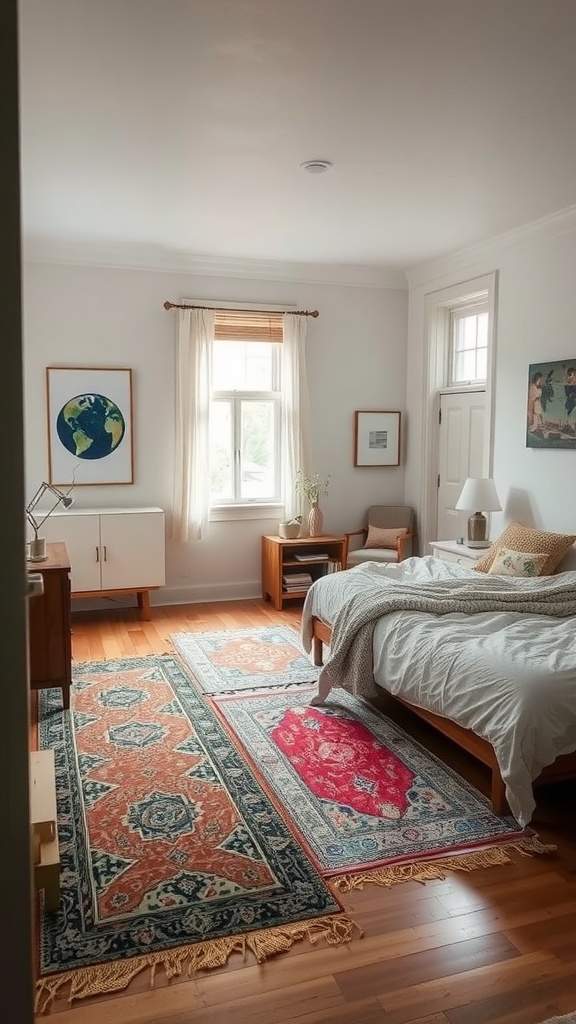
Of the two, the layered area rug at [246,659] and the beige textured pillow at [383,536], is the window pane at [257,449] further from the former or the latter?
the layered area rug at [246,659]

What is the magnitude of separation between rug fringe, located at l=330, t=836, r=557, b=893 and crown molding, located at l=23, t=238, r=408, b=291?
4.69 metres

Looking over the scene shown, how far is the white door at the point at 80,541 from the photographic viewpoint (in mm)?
5379

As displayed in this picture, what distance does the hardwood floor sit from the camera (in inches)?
74.6

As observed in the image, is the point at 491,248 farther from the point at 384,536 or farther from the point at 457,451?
the point at 384,536

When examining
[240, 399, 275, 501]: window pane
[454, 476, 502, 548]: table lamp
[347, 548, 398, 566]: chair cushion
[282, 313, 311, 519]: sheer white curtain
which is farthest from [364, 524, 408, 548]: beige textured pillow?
[454, 476, 502, 548]: table lamp

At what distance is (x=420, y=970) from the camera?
80.7 inches

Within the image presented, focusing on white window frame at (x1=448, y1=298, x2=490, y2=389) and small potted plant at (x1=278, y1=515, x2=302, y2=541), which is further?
small potted plant at (x1=278, y1=515, x2=302, y2=541)

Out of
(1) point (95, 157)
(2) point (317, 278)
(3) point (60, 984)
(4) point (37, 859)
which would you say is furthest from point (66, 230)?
(3) point (60, 984)

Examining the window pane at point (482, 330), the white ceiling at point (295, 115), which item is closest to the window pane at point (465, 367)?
the window pane at point (482, 330)

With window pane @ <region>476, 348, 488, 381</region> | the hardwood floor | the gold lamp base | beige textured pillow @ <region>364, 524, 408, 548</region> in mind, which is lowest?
the hardwood floor

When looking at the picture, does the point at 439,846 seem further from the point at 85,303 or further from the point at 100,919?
the point at 85,303

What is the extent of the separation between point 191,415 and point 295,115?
3.00 metres

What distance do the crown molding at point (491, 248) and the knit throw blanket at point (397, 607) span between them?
2282 mm

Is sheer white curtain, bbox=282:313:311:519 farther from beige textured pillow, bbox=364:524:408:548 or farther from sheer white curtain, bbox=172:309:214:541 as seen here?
beige textured pillow, bbox=364:524:408:548
